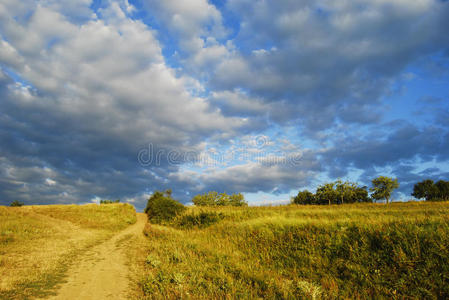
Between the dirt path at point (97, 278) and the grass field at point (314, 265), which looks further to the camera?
the dirt path at point (97, 278)

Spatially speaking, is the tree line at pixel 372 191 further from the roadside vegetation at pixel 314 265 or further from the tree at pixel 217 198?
the roadside vegetation at pixel 314 265

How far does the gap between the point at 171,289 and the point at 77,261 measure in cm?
750

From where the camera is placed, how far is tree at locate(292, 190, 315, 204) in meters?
84.3

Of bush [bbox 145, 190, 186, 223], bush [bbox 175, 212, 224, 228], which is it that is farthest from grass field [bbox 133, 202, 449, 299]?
bush [bbox 145, 190, 186, 223]

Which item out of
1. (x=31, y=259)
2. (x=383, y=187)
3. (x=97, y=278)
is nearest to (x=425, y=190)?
(x=383, y=187)

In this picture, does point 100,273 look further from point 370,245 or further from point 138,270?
point 370,245

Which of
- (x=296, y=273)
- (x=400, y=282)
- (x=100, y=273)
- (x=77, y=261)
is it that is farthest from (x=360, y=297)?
(x=77, y=261)

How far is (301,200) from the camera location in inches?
3408

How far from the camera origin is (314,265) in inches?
374

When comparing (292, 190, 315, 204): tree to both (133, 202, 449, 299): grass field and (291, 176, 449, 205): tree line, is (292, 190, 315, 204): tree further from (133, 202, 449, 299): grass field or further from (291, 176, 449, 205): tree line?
(133, 202, 449, 299): grass field

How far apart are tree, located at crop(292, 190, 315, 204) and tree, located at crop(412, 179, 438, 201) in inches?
1437

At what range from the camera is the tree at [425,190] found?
74688 mm

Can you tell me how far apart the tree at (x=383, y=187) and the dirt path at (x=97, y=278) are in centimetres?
8789

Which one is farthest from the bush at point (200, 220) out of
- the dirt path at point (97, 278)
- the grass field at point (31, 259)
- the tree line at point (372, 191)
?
the tree line at point (372, 191)
